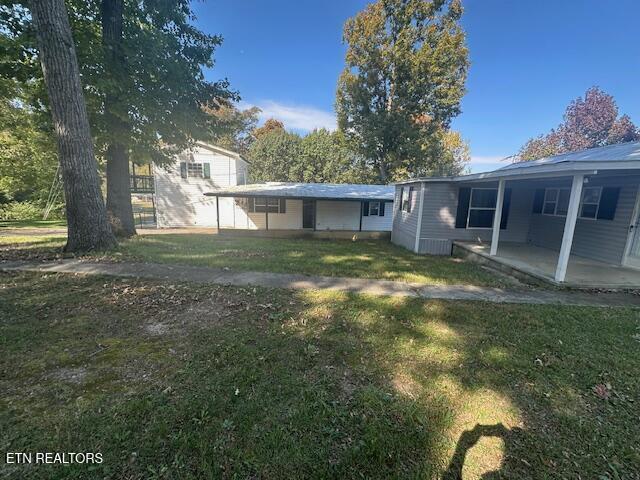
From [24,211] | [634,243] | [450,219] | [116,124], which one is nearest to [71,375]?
[116,124]

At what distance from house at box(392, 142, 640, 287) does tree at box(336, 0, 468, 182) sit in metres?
11.5

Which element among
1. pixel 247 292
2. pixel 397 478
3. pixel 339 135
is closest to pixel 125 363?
pixel 247 292

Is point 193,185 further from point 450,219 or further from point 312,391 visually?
point 312,391

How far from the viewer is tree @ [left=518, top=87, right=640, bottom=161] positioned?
29234 mm

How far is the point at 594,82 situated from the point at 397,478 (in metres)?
45.3

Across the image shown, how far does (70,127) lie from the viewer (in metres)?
6.32

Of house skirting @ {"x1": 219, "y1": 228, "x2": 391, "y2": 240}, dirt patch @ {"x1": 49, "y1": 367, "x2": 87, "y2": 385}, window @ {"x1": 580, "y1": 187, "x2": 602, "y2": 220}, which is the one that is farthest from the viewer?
house skirting @ {"x1": 219, "y1": 228, "x2": 391, "y2": 240}

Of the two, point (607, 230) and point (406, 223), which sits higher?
point (607, 230)

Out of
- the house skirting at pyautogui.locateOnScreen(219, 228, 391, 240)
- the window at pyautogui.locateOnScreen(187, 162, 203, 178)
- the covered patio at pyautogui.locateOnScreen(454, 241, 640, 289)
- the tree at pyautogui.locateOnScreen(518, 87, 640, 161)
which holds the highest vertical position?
the tree at pyautogui.locateOnScreen(518, 87, 640, 161)

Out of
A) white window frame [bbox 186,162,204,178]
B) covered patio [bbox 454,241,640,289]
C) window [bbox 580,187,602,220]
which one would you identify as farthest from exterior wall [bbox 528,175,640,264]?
white window frame [bbox 186,162,204,178]

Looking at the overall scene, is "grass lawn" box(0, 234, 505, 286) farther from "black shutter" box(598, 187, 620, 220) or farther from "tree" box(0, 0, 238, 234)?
"black shutter" box(598, 187, 620, 220)

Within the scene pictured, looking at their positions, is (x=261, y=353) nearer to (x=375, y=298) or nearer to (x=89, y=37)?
(x=375, y=298)

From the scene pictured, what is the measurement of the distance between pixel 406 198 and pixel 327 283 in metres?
8.05

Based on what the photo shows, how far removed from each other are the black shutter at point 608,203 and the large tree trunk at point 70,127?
13480 mm
